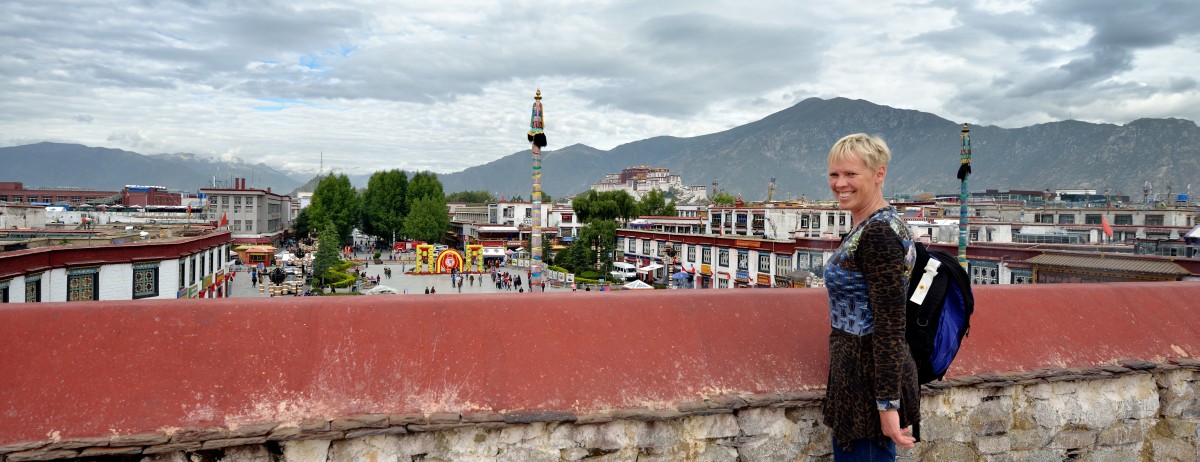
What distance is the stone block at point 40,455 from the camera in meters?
2.76

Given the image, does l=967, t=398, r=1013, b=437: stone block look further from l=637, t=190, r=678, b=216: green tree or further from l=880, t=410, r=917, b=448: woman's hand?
l=637, t=190, r=678, b=216: green tree

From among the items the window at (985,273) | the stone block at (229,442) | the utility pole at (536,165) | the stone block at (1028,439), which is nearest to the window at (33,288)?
the utility pole at (536,165)

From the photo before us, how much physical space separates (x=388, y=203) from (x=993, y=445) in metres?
84.7

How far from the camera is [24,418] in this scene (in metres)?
2.89

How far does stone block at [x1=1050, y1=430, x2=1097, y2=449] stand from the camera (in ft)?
14.0

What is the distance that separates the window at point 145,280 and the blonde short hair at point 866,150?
23108 millimetres

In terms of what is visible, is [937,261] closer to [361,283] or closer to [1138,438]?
[1138,438]

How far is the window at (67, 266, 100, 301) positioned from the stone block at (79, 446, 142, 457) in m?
18.8

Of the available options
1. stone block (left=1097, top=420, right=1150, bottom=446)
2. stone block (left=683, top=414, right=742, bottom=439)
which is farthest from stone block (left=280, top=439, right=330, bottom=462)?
stone block (left=1097, top=420, right=1150, bottom=446)

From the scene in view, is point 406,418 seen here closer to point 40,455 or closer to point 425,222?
point 40,455

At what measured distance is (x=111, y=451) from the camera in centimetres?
290

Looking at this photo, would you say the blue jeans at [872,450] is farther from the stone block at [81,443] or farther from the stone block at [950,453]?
the stone block at [81,443]

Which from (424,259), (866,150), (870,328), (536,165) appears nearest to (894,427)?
(870,328)

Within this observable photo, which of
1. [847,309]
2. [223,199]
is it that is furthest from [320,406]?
[223,199]
